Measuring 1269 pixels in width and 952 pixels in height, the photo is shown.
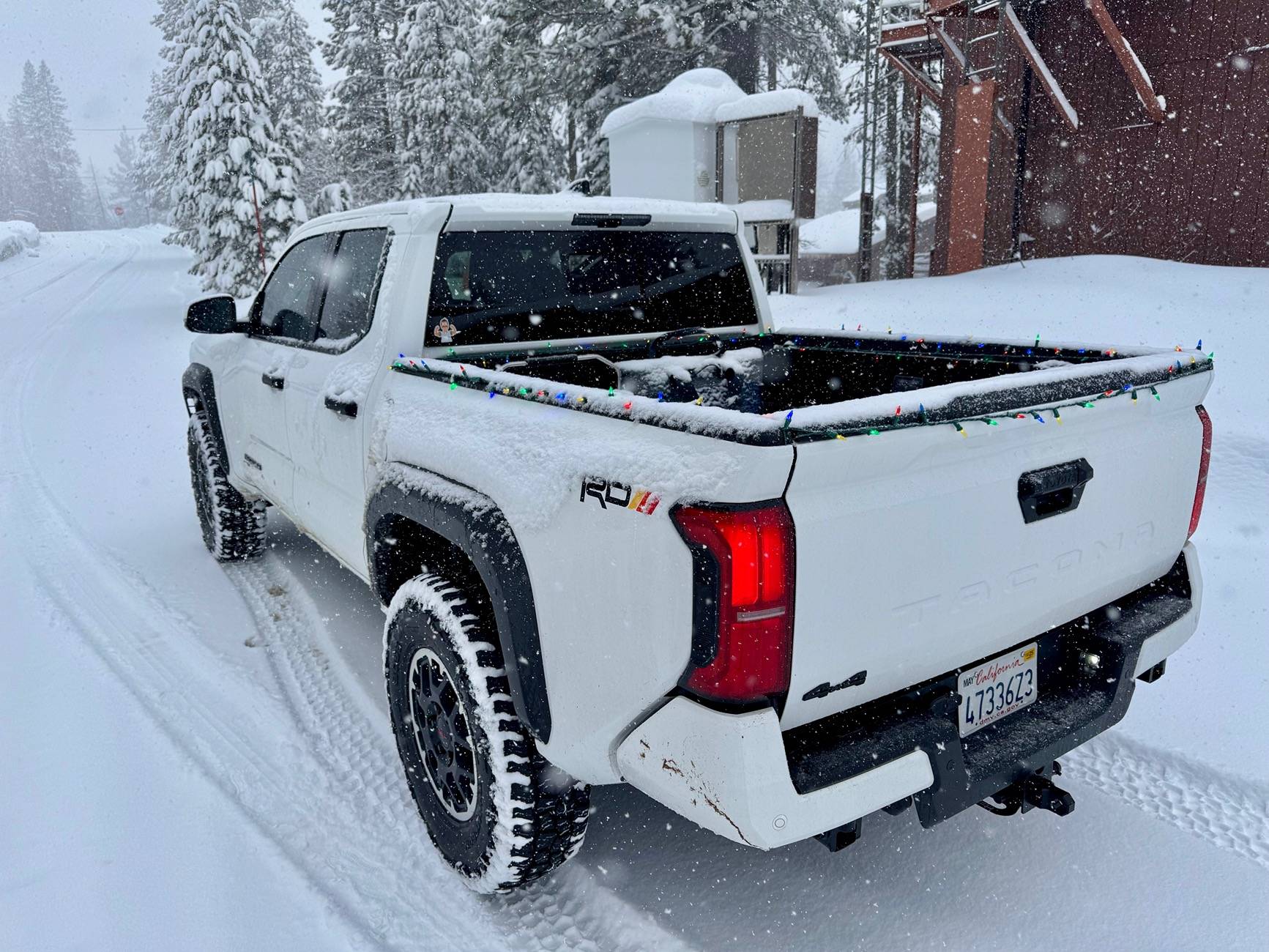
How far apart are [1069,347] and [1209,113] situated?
1028 cm

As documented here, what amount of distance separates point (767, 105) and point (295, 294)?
10209mm

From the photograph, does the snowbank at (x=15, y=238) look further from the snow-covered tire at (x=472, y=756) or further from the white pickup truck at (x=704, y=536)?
the snow-covered tire at (x=472, y=756)

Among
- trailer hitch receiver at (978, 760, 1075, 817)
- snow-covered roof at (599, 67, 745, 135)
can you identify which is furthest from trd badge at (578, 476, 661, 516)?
snow-covered roof at (599, 67, 745, 135)

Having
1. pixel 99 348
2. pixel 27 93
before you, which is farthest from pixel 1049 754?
pixel 27 93

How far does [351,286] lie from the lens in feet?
11.8

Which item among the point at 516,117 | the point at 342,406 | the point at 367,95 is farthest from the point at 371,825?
the point at 367,95

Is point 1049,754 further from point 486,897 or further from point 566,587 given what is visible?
point 486,897

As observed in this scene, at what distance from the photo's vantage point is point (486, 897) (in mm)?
2578

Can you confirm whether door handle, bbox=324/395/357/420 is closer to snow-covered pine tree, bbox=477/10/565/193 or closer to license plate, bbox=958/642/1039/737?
→ license plate, bbox=958/642/1039/737

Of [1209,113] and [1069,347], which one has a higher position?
[1209,113]

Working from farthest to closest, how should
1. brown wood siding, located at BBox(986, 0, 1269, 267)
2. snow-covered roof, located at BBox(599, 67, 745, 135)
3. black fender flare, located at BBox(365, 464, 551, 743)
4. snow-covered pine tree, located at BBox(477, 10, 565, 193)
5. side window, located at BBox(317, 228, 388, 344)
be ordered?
snow-covered pine tree, located at BBox(477, 10, 565, 193) < snow-covered roof, located at BBox(599, 67, 745, 135) < brown wood siding, located at BBox(986, 0, 1269, 267) < side window, located at BBox(317, 228, 388, 344) < black fender flare, located at BBox(365, 464, 551, 743)

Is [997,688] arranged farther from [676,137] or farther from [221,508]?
[676,137]

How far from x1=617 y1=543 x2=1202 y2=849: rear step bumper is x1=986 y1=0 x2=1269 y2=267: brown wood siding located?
10.6m

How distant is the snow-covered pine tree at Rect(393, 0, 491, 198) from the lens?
26172 mm
